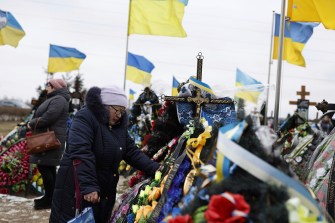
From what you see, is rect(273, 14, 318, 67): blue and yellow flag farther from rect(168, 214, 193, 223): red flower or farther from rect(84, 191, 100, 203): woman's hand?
rect(168, 214, 193, 223): red flower

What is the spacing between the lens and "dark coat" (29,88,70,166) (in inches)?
221

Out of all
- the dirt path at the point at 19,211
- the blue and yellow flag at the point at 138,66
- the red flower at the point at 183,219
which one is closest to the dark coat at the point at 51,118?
the dirt path at the point at 19,211

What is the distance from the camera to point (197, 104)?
3.61m

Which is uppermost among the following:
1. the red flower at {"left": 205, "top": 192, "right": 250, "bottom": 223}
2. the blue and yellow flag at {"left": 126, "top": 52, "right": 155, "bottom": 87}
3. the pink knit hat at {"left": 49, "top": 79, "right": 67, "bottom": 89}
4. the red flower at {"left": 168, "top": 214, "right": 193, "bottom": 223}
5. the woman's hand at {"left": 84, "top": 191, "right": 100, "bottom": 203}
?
the blue and yellow flag at {"left": 126, "top": 52, "right": 155, "bottom": 87}

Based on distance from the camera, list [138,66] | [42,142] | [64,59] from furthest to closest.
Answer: [138,66] → [64,59] → [42,142]

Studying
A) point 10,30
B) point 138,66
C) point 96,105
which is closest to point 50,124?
point 96,105

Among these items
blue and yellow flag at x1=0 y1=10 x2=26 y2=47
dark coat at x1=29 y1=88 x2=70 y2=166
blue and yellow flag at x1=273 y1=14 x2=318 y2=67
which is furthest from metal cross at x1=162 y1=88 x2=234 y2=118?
blue and yellow flag at x1=0 y1=10 x2=26 y2=47

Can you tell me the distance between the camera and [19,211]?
5797 millimetres

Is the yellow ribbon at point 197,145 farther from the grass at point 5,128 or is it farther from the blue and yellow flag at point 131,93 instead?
the blue and yellow flag at point 131,93

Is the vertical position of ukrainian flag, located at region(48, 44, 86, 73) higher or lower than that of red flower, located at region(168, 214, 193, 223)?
higher

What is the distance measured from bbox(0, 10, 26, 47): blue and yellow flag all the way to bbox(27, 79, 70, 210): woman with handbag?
582 cm

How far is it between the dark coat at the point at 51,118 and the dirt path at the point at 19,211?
0.67m

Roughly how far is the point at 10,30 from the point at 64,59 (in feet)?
8.06

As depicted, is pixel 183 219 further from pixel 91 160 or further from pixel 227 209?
pixel 91 160
